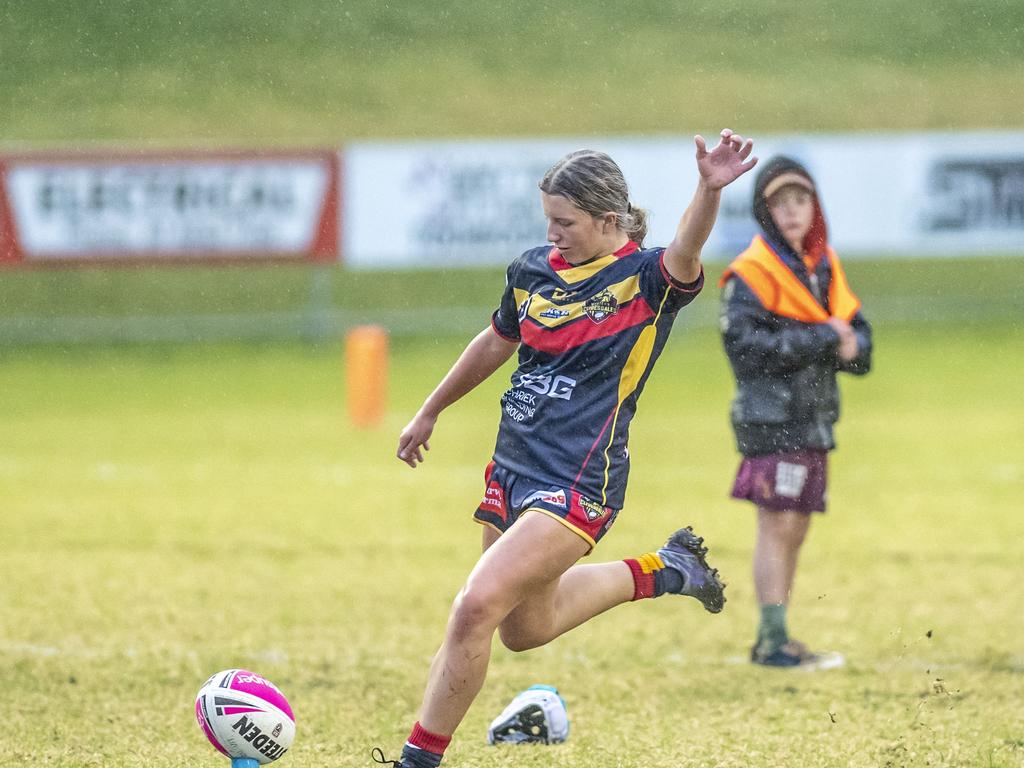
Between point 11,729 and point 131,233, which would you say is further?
point 131,233

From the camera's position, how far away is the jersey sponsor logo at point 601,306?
4.87 metres

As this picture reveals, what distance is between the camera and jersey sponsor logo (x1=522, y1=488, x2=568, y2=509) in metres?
4.79

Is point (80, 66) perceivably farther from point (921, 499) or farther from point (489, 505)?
point (489, 505)

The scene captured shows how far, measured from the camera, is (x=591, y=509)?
15.9 ft

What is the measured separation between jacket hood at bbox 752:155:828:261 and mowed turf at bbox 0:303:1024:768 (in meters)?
1.70

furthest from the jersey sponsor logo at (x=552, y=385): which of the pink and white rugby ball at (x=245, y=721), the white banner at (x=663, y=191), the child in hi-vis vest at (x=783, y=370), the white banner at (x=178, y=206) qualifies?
the white banner at (x=178, y=206)

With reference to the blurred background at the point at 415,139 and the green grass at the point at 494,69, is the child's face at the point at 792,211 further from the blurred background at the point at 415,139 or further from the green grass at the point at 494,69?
the green grass at the point at 494,69

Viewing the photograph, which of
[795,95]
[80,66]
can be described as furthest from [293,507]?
[80,66]

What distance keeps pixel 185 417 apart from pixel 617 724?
11.2 m

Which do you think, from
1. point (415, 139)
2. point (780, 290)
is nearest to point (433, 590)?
point (780, 290)

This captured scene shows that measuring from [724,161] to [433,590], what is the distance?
4.29 meters

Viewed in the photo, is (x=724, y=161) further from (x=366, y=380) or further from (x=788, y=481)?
(x=366, y=380)

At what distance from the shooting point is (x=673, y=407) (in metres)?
16.7

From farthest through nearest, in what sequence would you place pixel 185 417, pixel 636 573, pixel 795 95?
1. pixel 795 95
2. pixel 185 417
3. pixel 636 573
